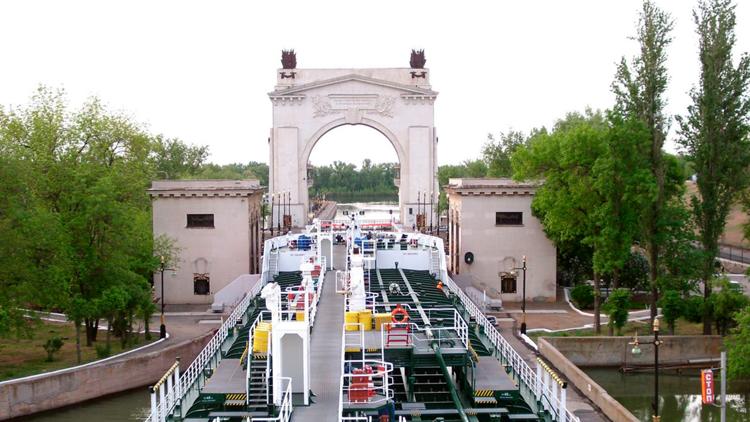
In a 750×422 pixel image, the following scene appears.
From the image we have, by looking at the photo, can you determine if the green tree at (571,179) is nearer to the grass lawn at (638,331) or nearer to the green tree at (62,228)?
the grass lawn at (638,331)

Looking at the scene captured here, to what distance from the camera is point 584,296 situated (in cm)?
4366

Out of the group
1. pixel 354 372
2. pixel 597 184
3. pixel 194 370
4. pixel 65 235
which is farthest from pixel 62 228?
pixel 597 184

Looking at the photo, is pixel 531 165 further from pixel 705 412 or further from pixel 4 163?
pixel 4 163

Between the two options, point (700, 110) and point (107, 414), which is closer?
point (107, 414)

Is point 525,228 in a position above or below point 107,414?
above

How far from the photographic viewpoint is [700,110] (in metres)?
34.3

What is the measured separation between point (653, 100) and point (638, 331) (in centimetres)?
1064

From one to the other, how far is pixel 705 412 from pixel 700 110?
43.4 feet

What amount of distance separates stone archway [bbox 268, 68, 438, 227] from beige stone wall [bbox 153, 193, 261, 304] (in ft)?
62.1

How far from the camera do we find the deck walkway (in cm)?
1557

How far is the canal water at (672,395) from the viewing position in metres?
27.7

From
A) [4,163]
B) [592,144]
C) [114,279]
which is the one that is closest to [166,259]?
[114,279]

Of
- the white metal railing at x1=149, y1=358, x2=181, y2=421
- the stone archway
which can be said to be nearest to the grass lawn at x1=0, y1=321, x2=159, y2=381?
the white metal railing at x1=149, y1=358, x2=181, y2=421

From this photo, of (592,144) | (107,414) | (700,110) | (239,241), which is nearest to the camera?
(107,414)
